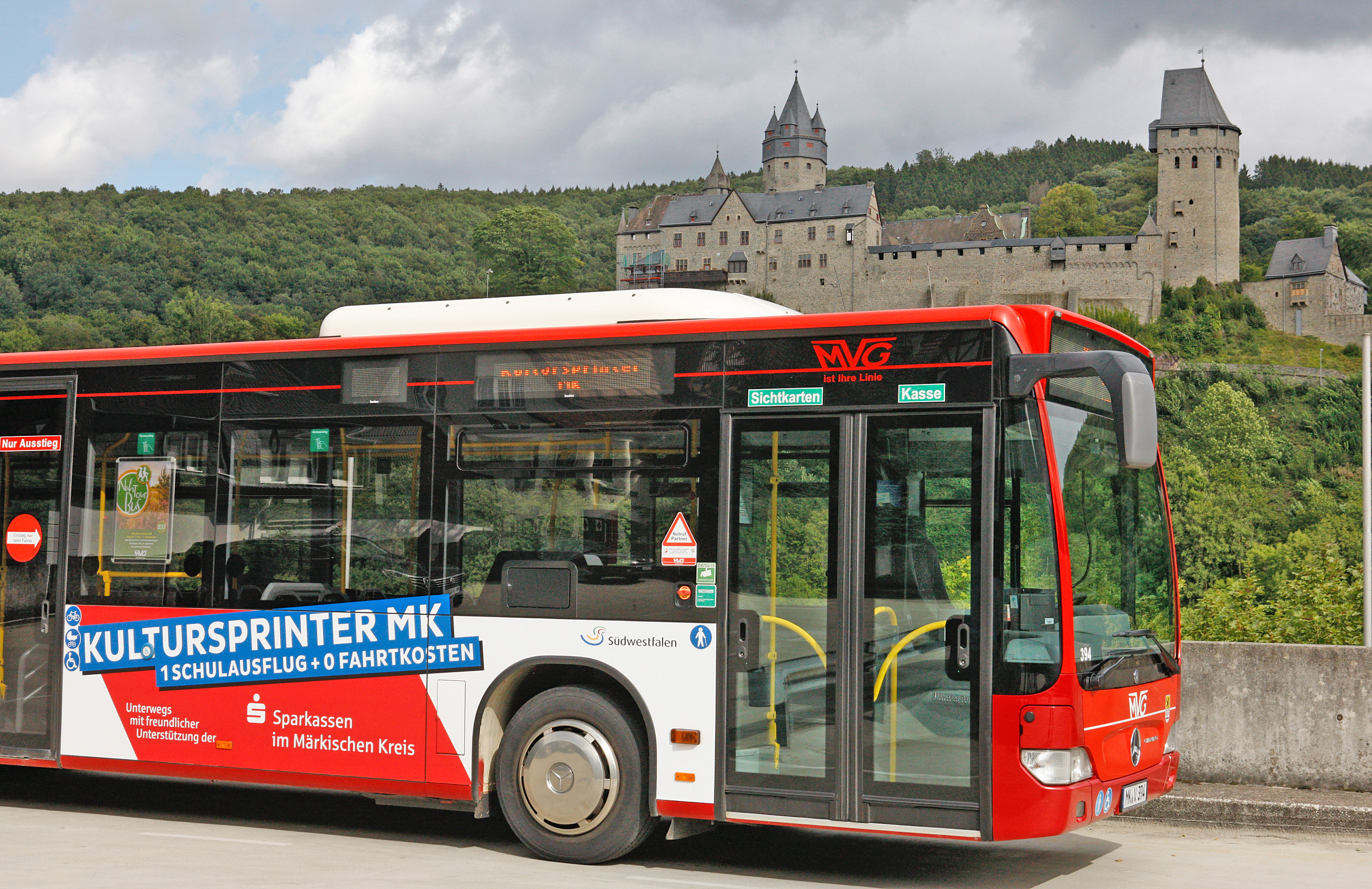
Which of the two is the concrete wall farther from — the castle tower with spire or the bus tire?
the castle tower with spire

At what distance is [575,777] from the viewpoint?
680 centimetres

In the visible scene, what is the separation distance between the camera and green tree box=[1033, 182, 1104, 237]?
407 feet

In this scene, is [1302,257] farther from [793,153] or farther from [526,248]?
[526,248]

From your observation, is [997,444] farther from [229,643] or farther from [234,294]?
[234,294]

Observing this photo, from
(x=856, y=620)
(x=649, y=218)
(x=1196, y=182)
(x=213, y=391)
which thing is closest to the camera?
(x=856, y=620)

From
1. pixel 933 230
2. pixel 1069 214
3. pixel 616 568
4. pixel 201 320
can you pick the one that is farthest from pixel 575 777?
pixel 1069 214

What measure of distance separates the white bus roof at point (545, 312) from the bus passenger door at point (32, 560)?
6.44 feet

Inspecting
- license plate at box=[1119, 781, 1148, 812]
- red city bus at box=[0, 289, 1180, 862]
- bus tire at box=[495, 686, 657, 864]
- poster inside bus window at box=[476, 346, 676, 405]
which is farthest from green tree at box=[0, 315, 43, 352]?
license plate at box=[1119, 781, 1148, 812]

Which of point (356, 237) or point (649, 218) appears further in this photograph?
point (356, 237)

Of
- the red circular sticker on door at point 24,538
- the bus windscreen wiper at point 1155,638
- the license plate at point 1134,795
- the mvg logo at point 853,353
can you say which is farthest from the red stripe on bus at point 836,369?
the red circular sticker on door at point 24,538

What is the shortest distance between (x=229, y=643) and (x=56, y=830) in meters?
1.45

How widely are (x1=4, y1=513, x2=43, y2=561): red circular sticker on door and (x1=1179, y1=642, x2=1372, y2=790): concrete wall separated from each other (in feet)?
23.7

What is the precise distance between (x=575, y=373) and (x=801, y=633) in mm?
1826

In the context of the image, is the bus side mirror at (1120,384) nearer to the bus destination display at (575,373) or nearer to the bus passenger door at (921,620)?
the bus passenger door at (921,620)
